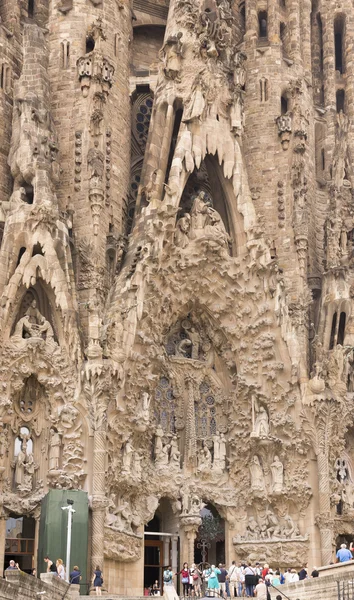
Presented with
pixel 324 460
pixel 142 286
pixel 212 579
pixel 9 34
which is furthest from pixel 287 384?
pixel 9 34

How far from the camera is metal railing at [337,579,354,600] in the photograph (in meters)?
18.4

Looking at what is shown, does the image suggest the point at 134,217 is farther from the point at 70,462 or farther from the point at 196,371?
the point at 70,462

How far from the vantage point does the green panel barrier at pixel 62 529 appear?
25078 mm

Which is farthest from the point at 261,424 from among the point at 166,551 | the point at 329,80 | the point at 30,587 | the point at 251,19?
the point at 251,19

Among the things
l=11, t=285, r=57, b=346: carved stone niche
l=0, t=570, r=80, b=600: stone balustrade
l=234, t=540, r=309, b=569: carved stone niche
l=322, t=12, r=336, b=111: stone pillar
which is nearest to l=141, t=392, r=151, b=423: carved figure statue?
l=11, t=285, r=57, b=346: carved stone niche

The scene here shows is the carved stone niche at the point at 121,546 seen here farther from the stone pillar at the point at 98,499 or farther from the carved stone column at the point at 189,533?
the carved stone column at the point at 189,533

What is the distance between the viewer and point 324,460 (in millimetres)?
28875

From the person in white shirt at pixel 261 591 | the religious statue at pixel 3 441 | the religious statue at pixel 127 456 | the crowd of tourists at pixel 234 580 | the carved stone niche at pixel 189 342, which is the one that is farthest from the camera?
the carved stone niche at pixel 189 342

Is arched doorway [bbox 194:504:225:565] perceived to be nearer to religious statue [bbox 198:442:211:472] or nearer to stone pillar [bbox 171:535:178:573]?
stone pillar [bbox 171:535:178:573]

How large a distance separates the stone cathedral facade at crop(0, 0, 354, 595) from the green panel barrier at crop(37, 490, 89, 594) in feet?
1.51

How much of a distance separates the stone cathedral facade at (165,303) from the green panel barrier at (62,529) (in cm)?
46

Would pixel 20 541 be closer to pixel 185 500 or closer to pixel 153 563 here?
pixel 153 563

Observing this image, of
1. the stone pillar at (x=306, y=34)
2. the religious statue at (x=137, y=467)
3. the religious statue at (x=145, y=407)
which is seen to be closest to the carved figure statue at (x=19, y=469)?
the religious statue at (x=137, y=467)

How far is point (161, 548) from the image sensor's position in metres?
29.5
